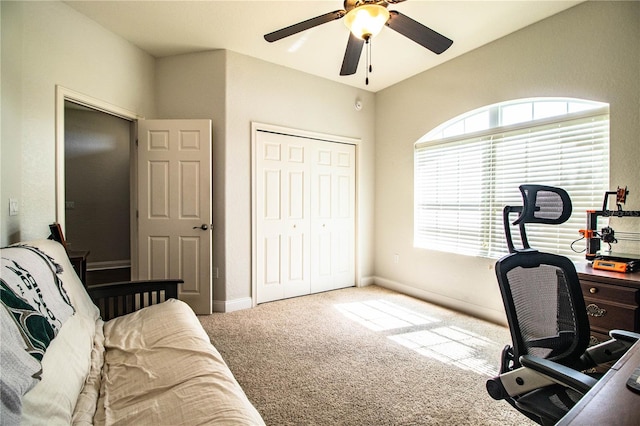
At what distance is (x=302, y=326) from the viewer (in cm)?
303

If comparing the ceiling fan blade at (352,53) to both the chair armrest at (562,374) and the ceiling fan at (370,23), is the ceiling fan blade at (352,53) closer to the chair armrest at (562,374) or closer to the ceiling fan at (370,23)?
the ceiling fan at (370,23)

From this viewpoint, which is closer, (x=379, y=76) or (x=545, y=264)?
(x=545, y=264)

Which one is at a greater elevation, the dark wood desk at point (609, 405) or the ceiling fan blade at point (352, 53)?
the ceiling fan blade at point (352, 53)

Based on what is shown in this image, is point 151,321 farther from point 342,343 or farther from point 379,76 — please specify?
point 379,76

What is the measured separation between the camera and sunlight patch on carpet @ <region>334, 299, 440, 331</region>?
3076 mm

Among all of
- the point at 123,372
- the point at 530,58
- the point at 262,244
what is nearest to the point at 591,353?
the point at 123,372

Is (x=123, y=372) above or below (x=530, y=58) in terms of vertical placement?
below

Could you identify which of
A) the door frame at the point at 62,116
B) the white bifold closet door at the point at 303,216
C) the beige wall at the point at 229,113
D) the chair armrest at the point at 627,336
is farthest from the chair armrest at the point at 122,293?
the chair armrest at the point at 627,336

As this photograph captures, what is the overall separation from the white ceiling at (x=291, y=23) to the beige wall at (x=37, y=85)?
0.26 metres

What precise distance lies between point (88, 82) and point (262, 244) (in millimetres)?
2328

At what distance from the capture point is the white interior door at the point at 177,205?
329cm

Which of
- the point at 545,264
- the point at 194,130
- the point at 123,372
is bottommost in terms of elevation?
the point at 123,372

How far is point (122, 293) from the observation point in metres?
2.02

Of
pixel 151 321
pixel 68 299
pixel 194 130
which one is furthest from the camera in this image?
Result: pixel 194 130
